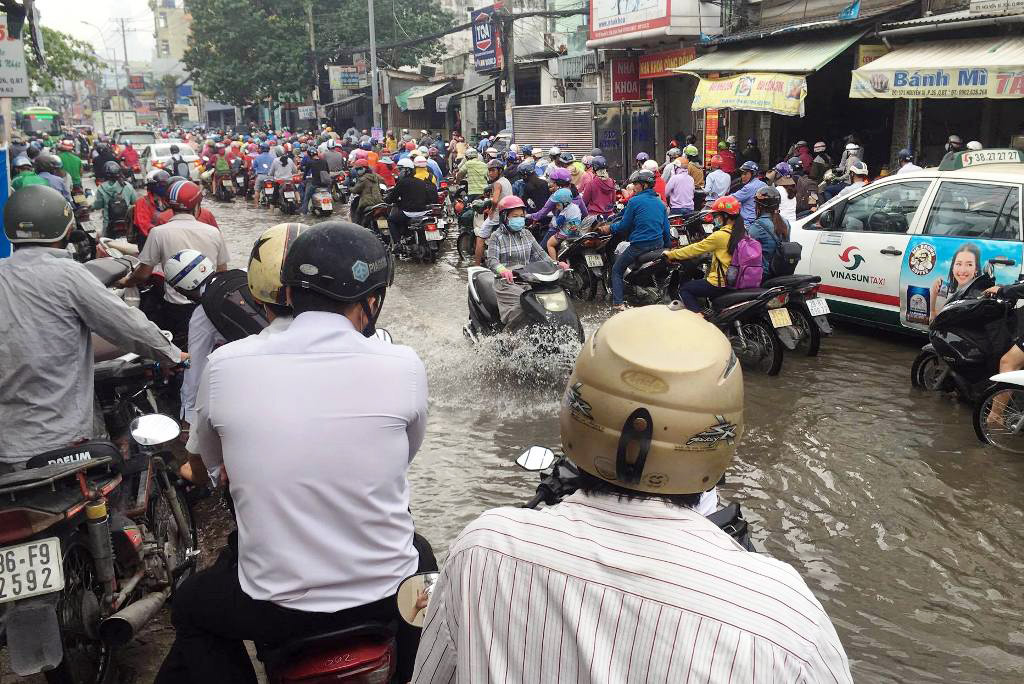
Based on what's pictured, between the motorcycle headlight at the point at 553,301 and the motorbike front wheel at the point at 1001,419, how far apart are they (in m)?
3.05

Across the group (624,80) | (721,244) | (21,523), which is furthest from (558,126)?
(21,523)

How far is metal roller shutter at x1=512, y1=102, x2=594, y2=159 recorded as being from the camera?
21.3 metres

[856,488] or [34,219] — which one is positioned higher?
[34,219]

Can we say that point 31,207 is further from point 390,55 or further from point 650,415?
point 390,55

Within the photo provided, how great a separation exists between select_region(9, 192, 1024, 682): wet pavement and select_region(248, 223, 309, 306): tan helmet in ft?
5.35

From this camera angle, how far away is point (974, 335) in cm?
602

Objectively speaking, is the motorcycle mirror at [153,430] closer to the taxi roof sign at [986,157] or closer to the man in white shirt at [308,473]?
the man in white shirt at [308,473]

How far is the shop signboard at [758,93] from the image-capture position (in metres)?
14.8

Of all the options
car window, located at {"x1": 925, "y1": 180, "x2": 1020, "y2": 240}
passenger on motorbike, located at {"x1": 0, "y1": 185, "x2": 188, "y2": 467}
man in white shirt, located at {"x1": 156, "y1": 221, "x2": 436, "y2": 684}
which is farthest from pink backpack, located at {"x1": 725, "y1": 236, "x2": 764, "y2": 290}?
man in white shirt, located at {"x1": 156, "y1": 221, "x2": 436, "y2": 684}

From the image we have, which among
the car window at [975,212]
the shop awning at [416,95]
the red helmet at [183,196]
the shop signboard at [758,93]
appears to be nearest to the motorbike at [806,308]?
the car window at [975,212]

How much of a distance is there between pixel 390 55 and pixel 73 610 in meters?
40.3

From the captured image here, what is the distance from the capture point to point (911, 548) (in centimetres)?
445

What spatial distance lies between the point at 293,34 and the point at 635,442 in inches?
1701

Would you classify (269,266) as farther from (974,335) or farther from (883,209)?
(883,209)
